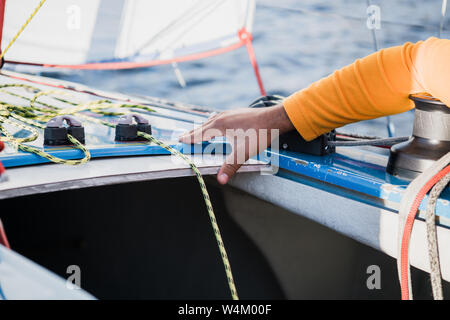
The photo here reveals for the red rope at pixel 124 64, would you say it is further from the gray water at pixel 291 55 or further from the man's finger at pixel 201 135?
the man's finger at pixel 201 135

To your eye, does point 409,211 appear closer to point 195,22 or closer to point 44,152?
point 44,152

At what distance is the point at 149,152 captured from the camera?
0.93 meters

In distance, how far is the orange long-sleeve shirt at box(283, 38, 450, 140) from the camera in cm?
81

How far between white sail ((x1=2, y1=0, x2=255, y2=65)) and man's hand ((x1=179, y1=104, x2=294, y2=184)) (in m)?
1.08

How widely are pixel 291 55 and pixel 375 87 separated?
3.26 meters

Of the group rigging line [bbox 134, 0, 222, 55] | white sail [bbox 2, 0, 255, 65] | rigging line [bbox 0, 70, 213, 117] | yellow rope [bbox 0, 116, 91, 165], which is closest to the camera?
yellow rope [bbox 0, 116, 91, 165]

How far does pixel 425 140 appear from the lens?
2.78ft

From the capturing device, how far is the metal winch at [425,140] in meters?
0.82

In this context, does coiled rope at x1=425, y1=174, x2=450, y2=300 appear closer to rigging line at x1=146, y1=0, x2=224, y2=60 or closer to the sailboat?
the sailboat

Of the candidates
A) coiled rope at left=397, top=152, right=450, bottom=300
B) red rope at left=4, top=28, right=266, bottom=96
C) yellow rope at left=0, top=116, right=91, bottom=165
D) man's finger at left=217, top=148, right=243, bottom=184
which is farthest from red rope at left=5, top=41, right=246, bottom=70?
coiled rope at left=397, top=152, right=450, bottom=300

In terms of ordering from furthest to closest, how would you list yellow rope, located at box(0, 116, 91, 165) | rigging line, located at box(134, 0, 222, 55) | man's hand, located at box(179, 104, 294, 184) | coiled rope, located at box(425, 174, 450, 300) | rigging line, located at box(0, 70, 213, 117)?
rigging line, located at box(134, 0, 222, 55) → rigging line, located at box(0, 70, 213, 117) → man's hand, located at box(179, 104, 294, 184) → yellow rope, located at box(0, 116, 91, 165) → coiled rope, located at box(425, 174, 450, 300)

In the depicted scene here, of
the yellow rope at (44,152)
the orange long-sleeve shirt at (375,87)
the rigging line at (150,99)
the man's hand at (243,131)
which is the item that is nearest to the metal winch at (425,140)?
the orange long-sleeve shirt at (375,87)

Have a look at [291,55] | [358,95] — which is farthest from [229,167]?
[291,55]

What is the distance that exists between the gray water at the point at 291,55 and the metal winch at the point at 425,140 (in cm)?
71
